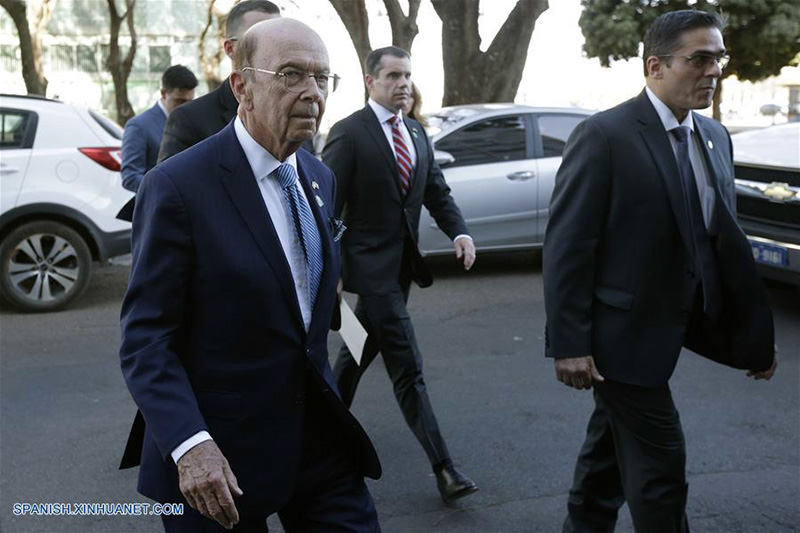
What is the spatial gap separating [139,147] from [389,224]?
2.93 meters

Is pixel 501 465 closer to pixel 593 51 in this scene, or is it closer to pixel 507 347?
pixel 507 347

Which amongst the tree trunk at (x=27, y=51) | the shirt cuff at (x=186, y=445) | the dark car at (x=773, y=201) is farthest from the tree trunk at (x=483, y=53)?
the shirt cuff at (x=186, y=445)

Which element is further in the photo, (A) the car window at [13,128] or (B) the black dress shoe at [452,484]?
(A) the car window at [13,128]

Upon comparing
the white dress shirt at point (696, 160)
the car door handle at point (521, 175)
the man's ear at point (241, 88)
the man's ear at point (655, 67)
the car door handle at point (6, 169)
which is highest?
the man's ear at point (241, 88)

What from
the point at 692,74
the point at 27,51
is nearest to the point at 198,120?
the point at 692,74

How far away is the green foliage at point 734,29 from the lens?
30.1 meters

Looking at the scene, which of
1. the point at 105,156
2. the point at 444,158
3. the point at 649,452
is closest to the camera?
the point at 649,452

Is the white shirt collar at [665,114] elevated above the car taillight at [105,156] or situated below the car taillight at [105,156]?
above

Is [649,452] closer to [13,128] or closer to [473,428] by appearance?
[473,428]

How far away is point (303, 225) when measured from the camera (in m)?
2.59

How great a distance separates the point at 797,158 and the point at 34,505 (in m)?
5.92

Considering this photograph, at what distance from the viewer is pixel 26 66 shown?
19453 mm

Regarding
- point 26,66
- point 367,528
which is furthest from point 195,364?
point 26,66

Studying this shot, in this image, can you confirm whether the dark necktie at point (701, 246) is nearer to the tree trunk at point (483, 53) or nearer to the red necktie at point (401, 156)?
the red necktie at point (401, 156)
